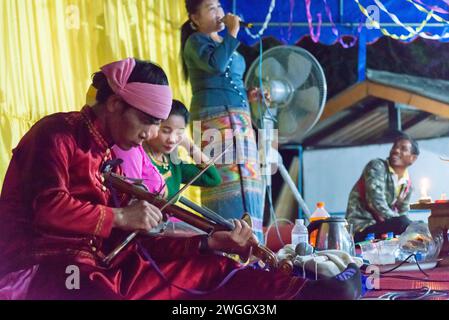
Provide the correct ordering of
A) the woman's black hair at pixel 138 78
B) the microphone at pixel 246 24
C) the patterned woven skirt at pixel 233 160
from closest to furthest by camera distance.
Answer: the woman's black hair at pixel 138 78 < the patterned woven skirt at pixel 233 160 < the microphone at pixel 246 24

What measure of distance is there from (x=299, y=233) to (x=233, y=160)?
367mm

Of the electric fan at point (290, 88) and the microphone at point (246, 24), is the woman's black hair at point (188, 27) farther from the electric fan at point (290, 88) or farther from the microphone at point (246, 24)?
the electric fan at point (290, 88)

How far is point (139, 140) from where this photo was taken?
221 centimetres

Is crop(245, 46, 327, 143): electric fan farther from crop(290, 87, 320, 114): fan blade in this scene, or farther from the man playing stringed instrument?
the man playing stringed instrument

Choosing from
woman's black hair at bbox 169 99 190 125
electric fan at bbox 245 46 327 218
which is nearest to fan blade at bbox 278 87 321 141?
electric fan at bbox 245 46 327 218

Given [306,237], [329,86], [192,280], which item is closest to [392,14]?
[329,86]

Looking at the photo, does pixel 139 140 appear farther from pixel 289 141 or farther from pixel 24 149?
pixel 289 141

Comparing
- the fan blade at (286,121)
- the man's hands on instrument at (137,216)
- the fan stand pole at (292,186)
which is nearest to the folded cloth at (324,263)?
the fan stand pole at (292,186)

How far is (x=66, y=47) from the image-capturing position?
7.91 ft

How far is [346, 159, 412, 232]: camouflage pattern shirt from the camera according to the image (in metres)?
2.79

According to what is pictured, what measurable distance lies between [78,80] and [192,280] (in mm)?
785

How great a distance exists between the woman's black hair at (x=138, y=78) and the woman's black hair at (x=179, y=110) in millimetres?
208

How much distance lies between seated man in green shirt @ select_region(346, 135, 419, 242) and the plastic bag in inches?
2.6

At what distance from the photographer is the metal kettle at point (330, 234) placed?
2578 millimetres
